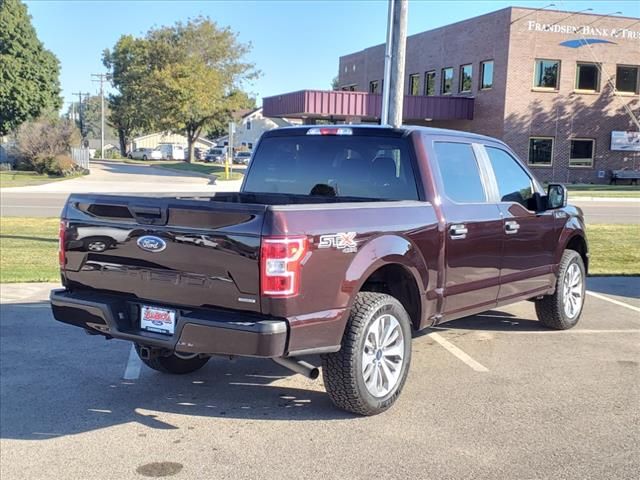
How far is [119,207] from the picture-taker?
4512 mm

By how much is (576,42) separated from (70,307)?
36751 mm

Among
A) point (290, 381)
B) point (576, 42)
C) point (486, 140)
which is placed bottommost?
point (290, 381)

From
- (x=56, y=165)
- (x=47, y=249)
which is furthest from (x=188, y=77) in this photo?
(x=47, y=249)

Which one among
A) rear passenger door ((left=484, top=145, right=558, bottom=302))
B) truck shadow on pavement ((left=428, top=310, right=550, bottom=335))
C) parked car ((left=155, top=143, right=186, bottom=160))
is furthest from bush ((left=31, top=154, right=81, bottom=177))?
parked car ((left=155, top=143, right=186, bottom=160))

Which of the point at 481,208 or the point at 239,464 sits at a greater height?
the point at 481,208

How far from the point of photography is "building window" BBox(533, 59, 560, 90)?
119ft

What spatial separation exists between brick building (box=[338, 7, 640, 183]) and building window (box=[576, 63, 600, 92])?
0.05m

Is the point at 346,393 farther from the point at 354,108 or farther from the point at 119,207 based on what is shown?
the point at 354,108

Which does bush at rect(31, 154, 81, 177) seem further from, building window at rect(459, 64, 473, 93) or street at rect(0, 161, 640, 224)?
building window at rect(459, 64, 473, 93)

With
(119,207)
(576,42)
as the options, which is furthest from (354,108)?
(119,207)

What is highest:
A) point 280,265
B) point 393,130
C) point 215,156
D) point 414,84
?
point 414,84

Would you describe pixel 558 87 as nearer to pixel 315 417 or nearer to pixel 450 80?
pixel 450 80

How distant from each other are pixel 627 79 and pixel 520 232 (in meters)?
35.9

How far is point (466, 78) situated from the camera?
39.3 meters
